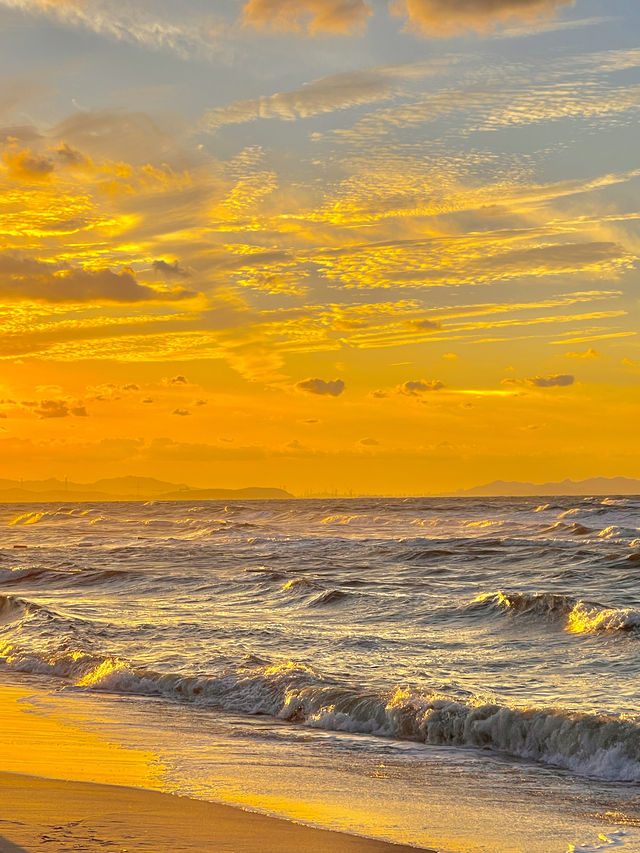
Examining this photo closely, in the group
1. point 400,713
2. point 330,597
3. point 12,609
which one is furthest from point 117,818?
point 12,609

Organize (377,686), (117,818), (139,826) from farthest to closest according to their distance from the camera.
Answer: (377,686) → (117,818) → (139,826)

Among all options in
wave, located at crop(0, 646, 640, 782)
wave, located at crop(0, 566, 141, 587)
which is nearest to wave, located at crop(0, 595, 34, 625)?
wave, located at crop(0, 566, 141, 587)

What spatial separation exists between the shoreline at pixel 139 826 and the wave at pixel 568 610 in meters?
13.9

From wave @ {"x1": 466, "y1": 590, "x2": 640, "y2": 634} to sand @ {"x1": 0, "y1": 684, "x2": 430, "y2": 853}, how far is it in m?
12.9

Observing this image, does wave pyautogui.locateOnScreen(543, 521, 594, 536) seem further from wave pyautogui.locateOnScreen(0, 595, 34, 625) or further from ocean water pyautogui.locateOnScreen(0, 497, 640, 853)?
wave pyautogui.locateOnScreen(0, 595, 34, 625)

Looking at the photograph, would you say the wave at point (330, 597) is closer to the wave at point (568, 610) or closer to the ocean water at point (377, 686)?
the ocean water at point (377, 686)

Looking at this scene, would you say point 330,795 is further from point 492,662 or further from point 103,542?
point 103,542

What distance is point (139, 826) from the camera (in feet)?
27.6

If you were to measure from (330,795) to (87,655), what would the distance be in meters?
10.9

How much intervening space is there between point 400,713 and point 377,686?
1.67 m

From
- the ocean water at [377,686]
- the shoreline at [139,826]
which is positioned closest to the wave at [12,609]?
the ocean water at [377,686]

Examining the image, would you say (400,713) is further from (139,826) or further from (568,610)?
(568,610)

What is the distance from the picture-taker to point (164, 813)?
8969 mm

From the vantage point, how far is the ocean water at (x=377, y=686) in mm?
10070
